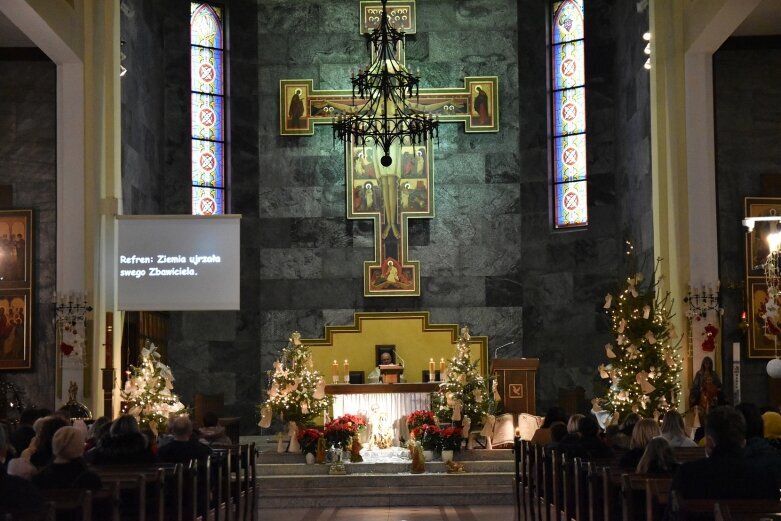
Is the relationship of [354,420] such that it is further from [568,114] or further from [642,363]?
[568,114]

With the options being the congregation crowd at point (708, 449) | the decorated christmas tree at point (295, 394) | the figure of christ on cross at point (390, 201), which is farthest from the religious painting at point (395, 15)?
the congregation crowd at point (708, 449)

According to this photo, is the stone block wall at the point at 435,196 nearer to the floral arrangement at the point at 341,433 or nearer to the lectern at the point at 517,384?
the lectern at the point at 517,384

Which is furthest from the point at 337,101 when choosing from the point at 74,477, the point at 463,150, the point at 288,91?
the point at 74,477

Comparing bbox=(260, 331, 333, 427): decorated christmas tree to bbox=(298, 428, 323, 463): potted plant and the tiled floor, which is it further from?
the tiled floor

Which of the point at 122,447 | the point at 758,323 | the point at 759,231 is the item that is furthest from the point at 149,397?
the point at 759,231

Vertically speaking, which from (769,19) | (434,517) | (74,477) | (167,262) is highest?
(769,19)

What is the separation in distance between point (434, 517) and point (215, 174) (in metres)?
10.3

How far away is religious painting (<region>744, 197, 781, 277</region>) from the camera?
52.1ft

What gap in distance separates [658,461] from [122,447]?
3.61 metres

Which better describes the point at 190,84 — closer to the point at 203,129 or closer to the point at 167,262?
the point at 203,129

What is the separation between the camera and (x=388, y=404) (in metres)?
17.0

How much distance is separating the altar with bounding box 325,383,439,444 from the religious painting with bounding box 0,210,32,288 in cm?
435

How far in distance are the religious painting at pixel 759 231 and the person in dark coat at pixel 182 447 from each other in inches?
358

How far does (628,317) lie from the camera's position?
14.6m
